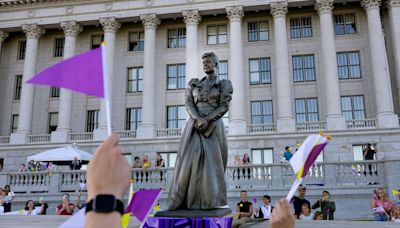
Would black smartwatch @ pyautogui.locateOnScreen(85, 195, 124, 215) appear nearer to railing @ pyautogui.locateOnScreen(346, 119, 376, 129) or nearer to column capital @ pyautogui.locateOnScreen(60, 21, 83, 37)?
railing @ pyautogui.locateOnScreen(346, 119, 376, 129)

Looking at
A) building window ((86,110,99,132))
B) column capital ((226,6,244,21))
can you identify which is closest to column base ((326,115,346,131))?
column capital ((226,6,244,21))

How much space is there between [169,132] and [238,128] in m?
6.13

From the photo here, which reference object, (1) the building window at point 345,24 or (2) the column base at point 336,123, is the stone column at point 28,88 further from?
(1) the building window at point 345,24

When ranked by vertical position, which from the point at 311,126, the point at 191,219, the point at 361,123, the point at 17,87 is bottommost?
the point at 191,219

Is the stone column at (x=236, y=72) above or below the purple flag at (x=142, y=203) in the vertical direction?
above

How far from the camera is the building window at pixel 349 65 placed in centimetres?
3412

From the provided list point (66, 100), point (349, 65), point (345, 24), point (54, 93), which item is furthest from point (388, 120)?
point (54, 93)

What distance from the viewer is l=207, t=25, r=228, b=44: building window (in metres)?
36.9

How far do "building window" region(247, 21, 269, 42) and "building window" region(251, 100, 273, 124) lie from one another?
6.13m

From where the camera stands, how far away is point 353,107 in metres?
33.5

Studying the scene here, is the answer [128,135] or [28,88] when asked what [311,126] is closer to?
[128,135]

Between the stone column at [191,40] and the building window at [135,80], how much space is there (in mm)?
5587

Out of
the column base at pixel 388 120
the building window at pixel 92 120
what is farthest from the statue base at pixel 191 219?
the building window at pixel 92 120

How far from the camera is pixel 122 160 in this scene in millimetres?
1818
